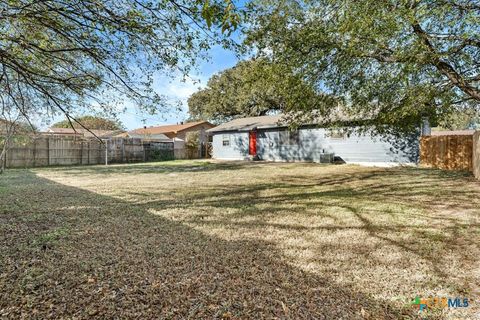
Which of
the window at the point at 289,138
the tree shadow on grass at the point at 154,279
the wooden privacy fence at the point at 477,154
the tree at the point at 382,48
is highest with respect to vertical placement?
the tree at the point at 382,48

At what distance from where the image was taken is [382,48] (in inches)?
249

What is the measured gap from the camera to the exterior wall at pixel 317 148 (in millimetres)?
12953

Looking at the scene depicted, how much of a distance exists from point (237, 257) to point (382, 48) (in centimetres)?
586

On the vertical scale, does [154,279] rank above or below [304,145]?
below

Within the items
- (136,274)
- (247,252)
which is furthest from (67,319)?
(247,252)

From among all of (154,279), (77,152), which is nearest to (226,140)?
(77,152)

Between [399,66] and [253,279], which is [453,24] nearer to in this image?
[399,66]

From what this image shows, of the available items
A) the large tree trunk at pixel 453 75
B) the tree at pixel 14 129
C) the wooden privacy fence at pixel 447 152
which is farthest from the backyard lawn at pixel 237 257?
the wooden privacy fence at pixel 447 152

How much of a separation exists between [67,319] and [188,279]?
3.21 ft

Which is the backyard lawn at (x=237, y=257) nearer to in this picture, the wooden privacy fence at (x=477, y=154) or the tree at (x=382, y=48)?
the tree at (x=382, y=48)

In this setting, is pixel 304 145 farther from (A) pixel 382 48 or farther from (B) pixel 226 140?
(A) pixel 382 48

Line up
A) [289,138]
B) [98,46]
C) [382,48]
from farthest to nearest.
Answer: [289,138], [382,48], [98,46]

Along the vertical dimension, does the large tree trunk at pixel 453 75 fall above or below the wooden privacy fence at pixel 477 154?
above

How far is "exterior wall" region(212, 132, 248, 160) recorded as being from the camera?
775 inches
